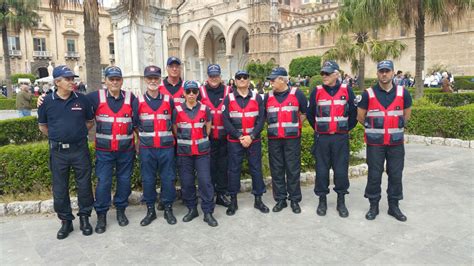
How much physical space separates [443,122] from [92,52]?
8.82 meters

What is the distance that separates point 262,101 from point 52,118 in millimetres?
2688

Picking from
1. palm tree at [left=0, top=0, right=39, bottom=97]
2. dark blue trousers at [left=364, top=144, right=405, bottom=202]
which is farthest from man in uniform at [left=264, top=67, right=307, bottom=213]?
palm tree at [left=0, top=0, right=39, bottom=97]

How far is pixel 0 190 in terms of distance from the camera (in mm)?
5793

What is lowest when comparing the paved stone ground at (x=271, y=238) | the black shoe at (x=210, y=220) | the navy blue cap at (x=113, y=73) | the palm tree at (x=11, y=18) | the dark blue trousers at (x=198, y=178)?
the paved stone ground at (x=271, y=238)

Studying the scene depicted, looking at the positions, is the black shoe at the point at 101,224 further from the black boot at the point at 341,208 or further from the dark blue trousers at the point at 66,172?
the black boot at the point at 341,208

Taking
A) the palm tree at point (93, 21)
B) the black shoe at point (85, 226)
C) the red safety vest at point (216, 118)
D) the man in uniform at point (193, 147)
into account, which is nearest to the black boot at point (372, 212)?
the man in uniform at point (193, 147)

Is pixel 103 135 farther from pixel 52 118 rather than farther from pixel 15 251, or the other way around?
pixel 15 251

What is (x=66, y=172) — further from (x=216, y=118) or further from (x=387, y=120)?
(x=387, y=120)

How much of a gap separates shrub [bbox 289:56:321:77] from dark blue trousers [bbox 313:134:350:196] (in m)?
36.2

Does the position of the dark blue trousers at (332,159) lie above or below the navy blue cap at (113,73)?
below

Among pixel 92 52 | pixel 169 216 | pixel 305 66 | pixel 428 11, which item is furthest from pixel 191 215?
pixel 305 66

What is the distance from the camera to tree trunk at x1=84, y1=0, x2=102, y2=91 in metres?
7.56

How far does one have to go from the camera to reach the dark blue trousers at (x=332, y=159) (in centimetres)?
520

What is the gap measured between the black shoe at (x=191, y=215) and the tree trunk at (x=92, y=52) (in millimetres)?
Answer: 4125
